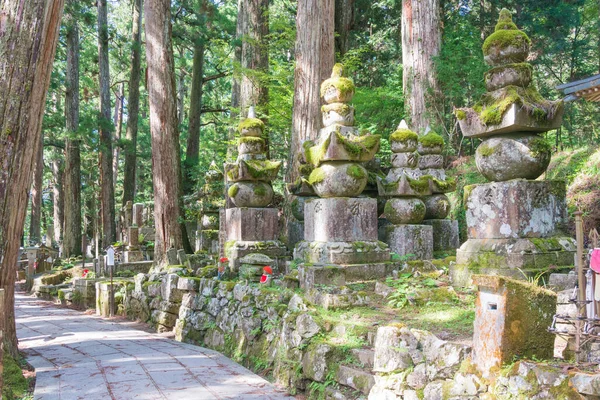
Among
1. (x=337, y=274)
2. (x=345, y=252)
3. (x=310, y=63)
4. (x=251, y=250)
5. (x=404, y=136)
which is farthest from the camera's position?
(x=310, y=63)

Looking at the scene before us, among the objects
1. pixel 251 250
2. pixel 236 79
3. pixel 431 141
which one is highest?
pixel 236 79

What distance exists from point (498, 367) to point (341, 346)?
1828mm

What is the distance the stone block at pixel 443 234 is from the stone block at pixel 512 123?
10.5 feet

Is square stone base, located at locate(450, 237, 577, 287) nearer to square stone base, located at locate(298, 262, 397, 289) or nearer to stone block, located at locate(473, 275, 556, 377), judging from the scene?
square stone base, located at locate(298, 262, 397, 289)

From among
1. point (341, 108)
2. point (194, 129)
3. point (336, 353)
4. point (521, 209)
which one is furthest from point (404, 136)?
point (194, 129)

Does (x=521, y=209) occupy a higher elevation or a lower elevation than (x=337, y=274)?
higher

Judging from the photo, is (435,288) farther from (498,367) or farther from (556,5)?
(556,5)

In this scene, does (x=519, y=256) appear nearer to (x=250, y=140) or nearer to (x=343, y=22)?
(x=250, y=140)

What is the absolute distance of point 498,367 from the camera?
10.9ft

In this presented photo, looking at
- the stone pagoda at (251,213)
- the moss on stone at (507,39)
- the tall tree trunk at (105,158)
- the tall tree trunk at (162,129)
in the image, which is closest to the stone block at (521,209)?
the moss on stone at (507,39)

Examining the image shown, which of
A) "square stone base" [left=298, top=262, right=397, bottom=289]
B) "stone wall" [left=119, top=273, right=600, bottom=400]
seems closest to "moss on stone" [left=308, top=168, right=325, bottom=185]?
"square stone base" [left=298, top=262, right=397, bottom=289]

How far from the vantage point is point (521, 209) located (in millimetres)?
5375

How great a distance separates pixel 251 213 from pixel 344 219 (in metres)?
2.29

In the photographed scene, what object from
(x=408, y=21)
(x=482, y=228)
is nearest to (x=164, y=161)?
(x=408, y=21)
